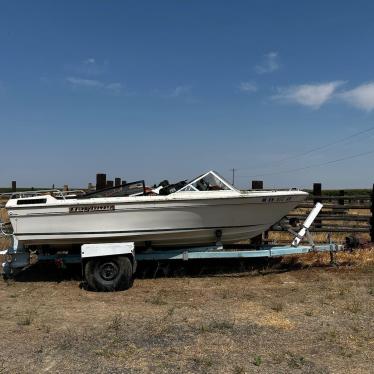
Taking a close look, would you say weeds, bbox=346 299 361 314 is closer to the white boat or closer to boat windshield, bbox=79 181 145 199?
the white boat

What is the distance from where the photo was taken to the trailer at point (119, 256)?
804 cm

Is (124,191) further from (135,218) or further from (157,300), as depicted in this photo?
(157,300)

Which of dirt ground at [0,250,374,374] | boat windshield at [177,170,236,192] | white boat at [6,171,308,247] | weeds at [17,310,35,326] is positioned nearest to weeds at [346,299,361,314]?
dirt ground at [0,250,374,374]

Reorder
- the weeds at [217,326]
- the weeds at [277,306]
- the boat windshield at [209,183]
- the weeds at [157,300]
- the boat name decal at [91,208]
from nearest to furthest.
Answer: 1. the weeds at [217,326]
2. the weeds at [277,306]
3. the weeds at [157,300]
4. the boat name decal at [91,208]
5. the boat windshield at [209,183]

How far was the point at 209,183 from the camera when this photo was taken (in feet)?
28.6

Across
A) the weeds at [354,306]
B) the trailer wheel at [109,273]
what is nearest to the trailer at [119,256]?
the trailer wheel at [109,273]

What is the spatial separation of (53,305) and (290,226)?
15.5ft

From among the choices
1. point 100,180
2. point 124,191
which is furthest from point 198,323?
point 100,180

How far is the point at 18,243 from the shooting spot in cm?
862

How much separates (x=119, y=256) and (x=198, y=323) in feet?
8.37

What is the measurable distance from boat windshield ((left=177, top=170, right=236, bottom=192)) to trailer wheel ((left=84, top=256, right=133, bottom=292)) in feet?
5.69

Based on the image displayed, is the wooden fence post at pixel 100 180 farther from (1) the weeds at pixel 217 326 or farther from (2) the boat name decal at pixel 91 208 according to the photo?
(1) the weeds at pixel 217 326

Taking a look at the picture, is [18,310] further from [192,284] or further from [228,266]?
[228,266]

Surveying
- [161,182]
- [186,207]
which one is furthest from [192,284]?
[161,182]
